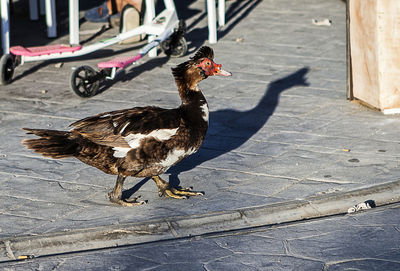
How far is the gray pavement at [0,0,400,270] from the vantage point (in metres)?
6.04

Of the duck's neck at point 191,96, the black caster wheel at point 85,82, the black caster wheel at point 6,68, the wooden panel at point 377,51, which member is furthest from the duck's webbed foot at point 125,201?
the black caster wheel at point 6,68

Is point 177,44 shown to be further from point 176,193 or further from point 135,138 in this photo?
point 135,138

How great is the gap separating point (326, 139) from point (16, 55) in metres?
4.20

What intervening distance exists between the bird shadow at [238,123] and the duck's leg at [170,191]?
28 cm

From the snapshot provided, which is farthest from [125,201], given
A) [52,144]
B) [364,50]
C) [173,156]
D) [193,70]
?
[364,50]

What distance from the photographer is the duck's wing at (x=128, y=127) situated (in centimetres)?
588

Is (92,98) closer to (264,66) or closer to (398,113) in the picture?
(264,66)

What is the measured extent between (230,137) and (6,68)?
133 inches

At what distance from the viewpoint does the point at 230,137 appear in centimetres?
772

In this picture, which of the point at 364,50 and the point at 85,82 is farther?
the point at 85,82

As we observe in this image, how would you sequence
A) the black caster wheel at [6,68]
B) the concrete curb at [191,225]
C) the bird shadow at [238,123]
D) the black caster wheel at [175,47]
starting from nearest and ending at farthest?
the concrete curb at [191,225] → the bird shadow at [238,123] → the black caster wheel at [6,68] → the black caster wheel at [175,47]

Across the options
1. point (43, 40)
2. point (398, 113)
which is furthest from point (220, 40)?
point (398, 113)

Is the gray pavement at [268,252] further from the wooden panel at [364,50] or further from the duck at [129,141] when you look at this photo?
the wooden panel at [364,50]

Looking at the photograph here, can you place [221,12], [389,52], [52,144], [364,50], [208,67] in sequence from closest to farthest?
[52,144] < [208,67] < [389,52] < [364,50] < [221,12]
